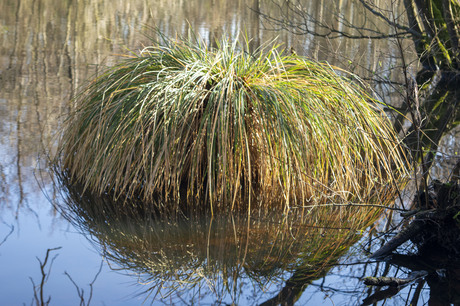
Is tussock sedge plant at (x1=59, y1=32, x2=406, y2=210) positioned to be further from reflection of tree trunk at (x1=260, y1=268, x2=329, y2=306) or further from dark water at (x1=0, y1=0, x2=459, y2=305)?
reflection of tree trunk at (x1=260, y1=268, x2=329, y2=306)

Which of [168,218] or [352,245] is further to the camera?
[168,218]

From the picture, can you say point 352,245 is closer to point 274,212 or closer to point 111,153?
point 274,212

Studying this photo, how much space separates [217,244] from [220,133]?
0.81 m

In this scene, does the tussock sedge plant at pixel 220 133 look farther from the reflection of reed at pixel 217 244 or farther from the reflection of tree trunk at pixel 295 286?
the reflection of tree trunk at pixel 295 286

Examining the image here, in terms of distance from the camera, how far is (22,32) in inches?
433

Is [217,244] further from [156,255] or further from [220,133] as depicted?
[220,133]

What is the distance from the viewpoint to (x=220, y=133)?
12.4ft

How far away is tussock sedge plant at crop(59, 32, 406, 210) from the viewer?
379 centimetres

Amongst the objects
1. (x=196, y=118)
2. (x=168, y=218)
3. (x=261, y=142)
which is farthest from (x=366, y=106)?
(x=168, y=218)

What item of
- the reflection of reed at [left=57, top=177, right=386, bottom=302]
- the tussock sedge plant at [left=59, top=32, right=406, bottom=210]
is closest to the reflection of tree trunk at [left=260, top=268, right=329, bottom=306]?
the reflection of reed at [left=57, top=177, right=386, bottom=302]

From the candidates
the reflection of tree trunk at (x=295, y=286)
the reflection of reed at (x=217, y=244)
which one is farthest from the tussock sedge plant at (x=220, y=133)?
the reflection of tree trunk at (x=295, y=286)

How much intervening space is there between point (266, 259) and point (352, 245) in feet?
1.85

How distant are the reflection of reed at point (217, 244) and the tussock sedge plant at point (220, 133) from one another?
14 centimetres

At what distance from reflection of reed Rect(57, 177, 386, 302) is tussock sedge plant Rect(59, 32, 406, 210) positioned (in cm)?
14
